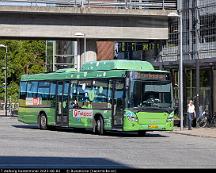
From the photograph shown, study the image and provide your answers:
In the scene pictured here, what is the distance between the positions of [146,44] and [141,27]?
847 centimetres

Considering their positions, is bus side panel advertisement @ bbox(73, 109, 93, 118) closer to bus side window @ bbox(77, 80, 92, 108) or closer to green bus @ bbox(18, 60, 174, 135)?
green bus @ bbox(18, 60, 174, 135)

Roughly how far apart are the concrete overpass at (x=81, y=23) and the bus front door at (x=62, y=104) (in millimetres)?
10768

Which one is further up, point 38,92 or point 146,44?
point 146,44

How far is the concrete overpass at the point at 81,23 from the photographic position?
1700 inches

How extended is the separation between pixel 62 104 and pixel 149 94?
633 cm

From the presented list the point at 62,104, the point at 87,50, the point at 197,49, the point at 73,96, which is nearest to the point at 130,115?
the point at 73,96

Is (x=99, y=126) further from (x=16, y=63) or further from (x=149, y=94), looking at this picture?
(x=16, y=63)

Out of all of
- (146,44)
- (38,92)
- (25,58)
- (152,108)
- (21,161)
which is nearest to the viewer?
(21,161)

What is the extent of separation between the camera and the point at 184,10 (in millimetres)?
46438

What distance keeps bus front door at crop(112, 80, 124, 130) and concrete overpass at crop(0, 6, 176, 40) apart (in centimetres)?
1546

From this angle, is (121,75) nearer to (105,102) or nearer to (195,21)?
(105,102)

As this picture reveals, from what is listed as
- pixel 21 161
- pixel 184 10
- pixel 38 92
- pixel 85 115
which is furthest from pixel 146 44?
pixel 21 161

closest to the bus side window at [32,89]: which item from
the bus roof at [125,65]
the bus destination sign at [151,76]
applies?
the bus roof at [125,65]

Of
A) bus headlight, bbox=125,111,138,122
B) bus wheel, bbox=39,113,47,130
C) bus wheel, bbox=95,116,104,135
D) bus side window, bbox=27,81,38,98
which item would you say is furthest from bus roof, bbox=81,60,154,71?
bus side window, bbox=27,81,38,98
